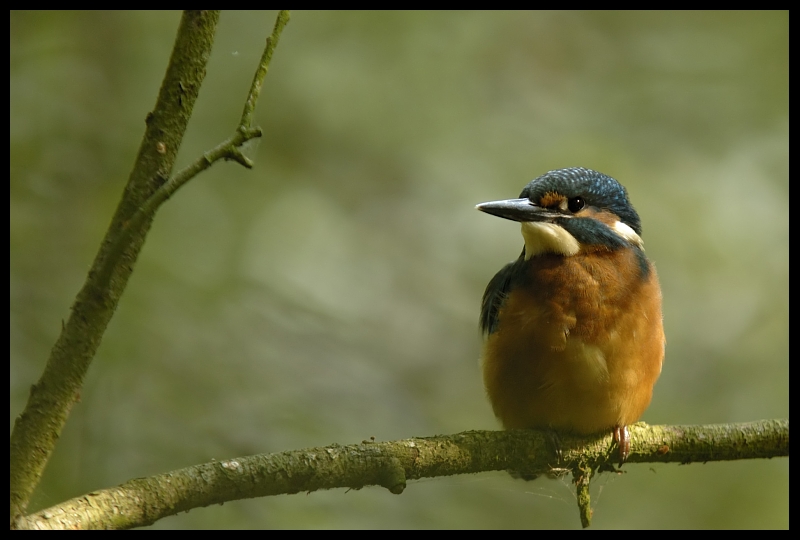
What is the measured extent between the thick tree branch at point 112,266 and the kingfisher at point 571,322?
1.63 metres

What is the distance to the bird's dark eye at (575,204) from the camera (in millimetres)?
3553

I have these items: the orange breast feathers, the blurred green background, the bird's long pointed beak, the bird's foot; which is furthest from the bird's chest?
the blurred green background

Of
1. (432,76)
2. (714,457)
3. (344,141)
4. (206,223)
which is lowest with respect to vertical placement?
(714,457)

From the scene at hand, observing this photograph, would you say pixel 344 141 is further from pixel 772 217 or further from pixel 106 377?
pixel 772 217

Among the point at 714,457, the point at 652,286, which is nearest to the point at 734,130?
the point at 652,286

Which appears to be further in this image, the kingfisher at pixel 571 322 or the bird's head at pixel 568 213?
the bird's head at pixel 568 213

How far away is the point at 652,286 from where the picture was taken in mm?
3443

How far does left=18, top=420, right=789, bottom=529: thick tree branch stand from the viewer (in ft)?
6.72

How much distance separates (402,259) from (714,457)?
135 inches

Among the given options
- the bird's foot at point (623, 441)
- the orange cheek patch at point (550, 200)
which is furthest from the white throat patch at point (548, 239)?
the bird's foot at point (623, 441)

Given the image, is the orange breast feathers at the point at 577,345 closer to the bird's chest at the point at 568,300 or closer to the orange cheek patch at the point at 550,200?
the bird's chest at the point at 568,300

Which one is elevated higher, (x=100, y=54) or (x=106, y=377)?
(x=100, y=54)

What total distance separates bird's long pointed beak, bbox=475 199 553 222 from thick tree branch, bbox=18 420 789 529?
92 centimetres
